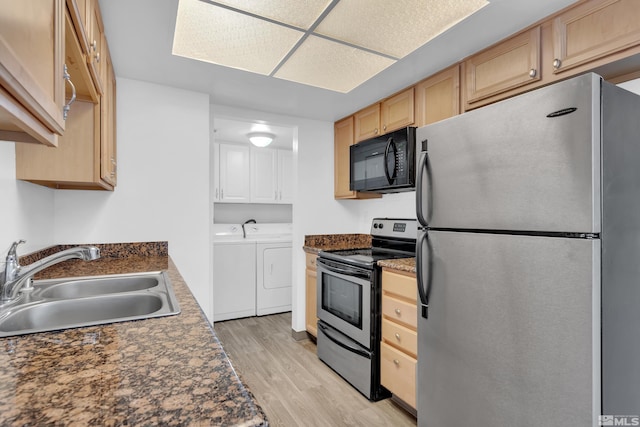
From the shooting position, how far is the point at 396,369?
6.57 feet

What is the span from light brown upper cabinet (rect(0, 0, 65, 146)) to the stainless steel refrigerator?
147 centimetres

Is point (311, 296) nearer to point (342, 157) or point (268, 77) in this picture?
point (342, 157)

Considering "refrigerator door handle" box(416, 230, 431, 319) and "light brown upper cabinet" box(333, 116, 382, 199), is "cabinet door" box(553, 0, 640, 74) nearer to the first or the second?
"refrigerator door handle" box(416, 230, 431, 319)

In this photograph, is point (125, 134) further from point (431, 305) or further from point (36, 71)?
point (431, 305)

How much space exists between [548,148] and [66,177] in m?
2.16

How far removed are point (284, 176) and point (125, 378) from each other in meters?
4.23

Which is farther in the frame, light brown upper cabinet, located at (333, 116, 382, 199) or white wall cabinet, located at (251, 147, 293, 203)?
white wall cabinet, located at (251, 147, 293, 203)

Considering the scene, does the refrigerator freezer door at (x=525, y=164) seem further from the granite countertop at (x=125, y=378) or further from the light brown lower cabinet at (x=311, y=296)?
the light brown lower cabinet at (x=311, y=296)

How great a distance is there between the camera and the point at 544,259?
1.19m

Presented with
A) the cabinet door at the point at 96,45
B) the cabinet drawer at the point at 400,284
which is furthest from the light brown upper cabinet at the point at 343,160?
the cabinet door at the point at 96,45

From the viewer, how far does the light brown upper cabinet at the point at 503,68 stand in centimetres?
159

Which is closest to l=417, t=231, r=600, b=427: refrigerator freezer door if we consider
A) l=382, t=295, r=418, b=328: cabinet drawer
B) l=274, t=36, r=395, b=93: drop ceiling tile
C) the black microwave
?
l=382, t=295, r=418, b=328: cabinet drawer

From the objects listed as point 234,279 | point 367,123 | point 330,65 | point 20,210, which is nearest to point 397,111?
point 367,123

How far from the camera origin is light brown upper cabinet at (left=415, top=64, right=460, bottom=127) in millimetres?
1996
